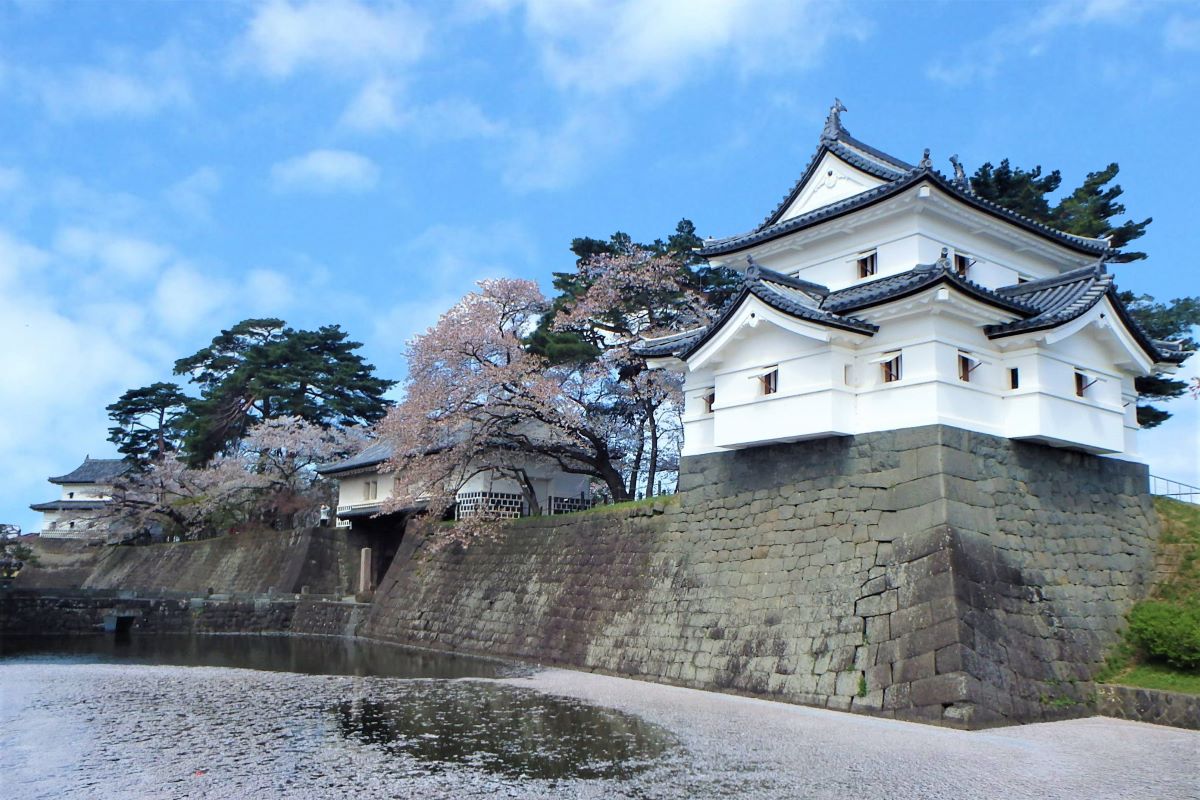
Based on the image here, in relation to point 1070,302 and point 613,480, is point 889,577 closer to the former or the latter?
point 1070,302

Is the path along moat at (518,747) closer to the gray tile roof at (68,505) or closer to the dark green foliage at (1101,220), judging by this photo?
the dark green foliage at (1101,220)

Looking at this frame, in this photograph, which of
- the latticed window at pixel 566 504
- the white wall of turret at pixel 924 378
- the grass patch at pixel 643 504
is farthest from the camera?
the latticed window at pixel 566 504

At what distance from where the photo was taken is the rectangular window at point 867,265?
15392 millimetres

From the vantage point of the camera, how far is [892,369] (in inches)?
547

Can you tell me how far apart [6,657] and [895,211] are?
72.9ft

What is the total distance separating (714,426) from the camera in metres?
16.2

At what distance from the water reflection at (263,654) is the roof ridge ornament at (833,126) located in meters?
12.0

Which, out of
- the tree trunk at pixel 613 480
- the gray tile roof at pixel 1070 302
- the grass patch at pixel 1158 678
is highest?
the gray tile roof at pixel 1070 302

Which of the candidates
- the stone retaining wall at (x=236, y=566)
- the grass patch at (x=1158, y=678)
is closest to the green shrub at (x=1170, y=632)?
the grass patch at (x=1158, y=678)

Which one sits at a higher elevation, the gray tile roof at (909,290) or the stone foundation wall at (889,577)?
the gray tile roof at (909,290)

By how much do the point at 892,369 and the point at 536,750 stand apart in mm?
8041

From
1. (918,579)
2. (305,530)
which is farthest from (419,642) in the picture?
(918,579)

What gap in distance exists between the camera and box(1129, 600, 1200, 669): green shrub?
40.1 ft

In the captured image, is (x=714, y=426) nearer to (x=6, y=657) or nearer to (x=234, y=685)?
(x=234, y=685)
